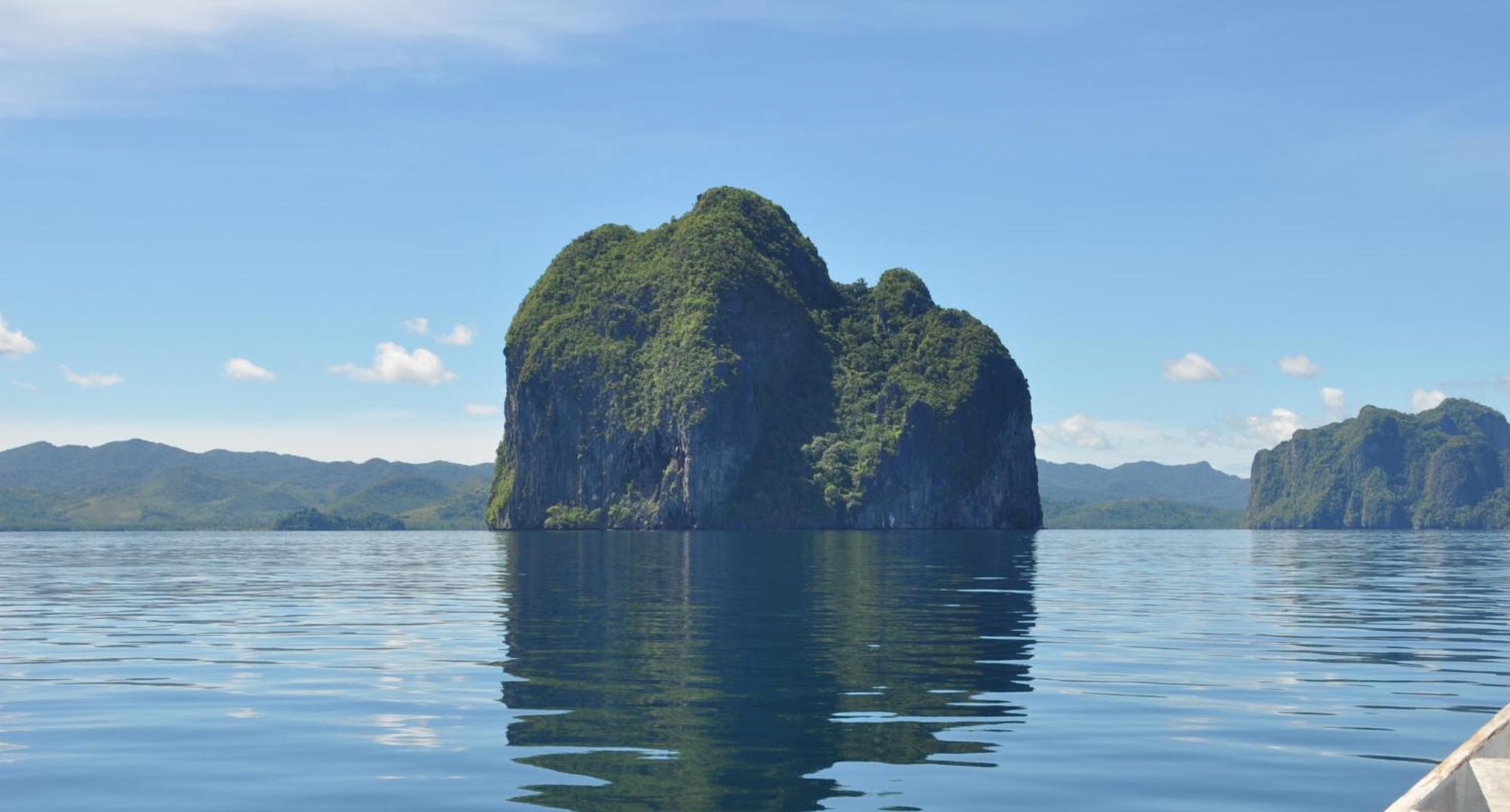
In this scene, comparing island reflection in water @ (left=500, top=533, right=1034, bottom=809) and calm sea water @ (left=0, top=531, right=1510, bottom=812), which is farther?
island reflection in water @ (left=500, top=533, right=1034, bottom=809)

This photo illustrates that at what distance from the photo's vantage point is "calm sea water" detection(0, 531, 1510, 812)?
16156 millimetres

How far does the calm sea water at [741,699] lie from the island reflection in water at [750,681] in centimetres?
10

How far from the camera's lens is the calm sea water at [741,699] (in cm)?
1616

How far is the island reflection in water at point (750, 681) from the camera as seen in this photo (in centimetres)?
1691

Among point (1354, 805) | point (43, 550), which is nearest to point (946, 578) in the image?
point (1354, 805)

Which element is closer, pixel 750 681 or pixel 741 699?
pixel 741 699

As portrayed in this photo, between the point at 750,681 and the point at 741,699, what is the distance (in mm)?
2386

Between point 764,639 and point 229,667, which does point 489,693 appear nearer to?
point 229,667

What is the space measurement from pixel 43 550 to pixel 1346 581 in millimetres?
125168

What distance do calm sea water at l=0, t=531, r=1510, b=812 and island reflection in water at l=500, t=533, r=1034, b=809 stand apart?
10 cm

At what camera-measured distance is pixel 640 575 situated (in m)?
70.2

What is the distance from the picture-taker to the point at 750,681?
25.6 meters

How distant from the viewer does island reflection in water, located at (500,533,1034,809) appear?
16.9 metres

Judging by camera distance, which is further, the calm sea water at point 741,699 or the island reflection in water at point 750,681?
the island reflection in water at point 750,681
